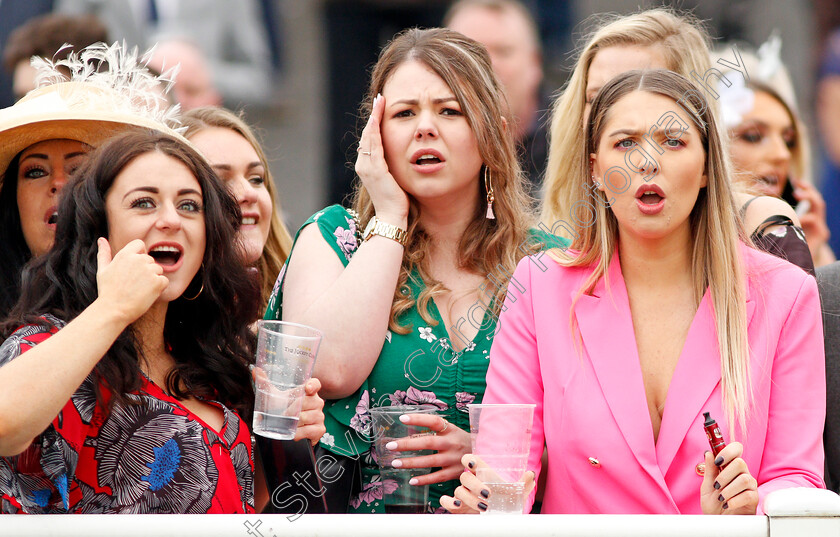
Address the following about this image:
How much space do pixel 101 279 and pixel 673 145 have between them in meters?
1.47

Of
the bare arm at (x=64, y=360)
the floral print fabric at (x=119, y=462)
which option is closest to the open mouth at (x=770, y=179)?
the floral print fabric at (x=119, y=462)

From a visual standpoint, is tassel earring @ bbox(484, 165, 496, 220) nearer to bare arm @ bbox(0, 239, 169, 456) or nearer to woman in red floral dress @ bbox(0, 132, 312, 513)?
woman in red floral dress @ bbox(0, 132, 312, 513)

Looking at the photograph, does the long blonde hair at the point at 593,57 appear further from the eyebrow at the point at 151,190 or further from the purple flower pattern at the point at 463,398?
the eyebrow at the point at 151,190

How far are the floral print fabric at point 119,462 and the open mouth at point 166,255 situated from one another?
313 mm

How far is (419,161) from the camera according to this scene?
3.12m

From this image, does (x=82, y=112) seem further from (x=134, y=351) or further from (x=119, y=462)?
(x=119, y=462)

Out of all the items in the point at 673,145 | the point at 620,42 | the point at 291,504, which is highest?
the point at 620,42

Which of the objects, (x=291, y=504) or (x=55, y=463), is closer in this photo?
(x=55, y=463)

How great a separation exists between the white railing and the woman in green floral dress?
71 centimetres

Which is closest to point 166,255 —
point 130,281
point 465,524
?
point 130,281

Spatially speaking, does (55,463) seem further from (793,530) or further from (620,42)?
(620,42)

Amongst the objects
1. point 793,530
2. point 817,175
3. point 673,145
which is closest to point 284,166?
point 817,175

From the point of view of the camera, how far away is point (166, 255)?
2.71 m

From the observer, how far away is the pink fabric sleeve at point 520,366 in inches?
103
